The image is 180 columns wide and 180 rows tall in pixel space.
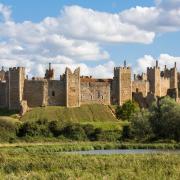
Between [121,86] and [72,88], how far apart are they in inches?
388

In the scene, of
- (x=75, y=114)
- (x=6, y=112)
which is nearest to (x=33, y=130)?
(x=75, y=114)

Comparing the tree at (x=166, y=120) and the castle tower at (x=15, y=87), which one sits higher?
the castle tower at (x=15, y=87)

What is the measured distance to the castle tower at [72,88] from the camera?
322 feet

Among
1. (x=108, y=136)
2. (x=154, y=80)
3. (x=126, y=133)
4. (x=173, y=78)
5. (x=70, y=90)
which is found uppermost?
(x=173, y=78)

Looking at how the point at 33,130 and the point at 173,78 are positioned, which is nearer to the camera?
the point at 33,130

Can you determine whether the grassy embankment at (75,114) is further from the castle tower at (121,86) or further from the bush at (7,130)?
the bush at (7,130)

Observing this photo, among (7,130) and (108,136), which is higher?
(7,130)

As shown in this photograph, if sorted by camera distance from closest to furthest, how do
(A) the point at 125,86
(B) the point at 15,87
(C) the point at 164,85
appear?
(B) the point at 15,87, (A) the point at 125,86, (C) the point at 164,85

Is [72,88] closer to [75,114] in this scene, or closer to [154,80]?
[75,114]

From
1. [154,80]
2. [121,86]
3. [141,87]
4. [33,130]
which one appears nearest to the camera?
[33,130]

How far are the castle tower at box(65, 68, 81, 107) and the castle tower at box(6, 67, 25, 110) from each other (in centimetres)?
691

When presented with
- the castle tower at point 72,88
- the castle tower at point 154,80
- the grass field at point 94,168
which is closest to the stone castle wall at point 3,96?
the castle tower at point 72,88

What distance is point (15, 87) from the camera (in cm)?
9675

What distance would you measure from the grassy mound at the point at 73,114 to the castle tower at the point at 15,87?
311 cm
